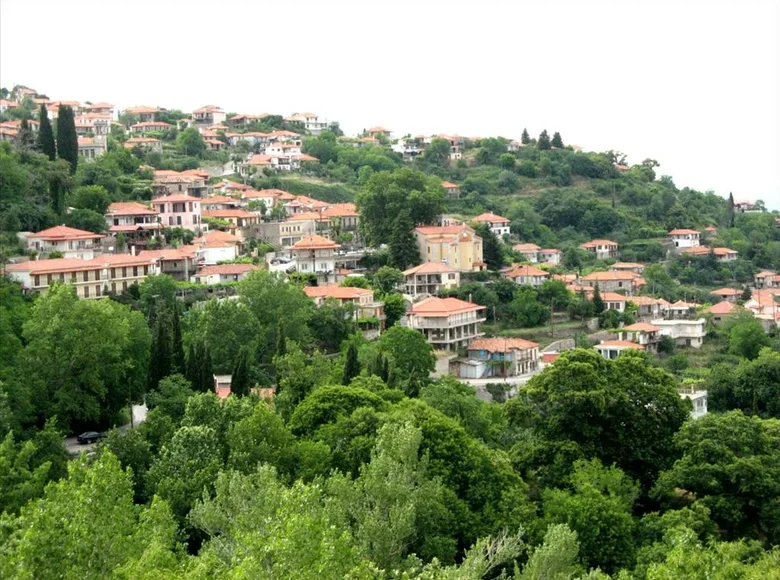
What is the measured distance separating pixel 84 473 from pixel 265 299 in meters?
21.7

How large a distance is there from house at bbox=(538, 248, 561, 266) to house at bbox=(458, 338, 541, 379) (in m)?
22.9

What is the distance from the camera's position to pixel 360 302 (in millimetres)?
49188

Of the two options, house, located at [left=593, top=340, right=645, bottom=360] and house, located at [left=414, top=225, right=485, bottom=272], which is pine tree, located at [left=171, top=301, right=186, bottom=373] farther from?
house, located at [left=414, top=225, right=485, bottom=272]

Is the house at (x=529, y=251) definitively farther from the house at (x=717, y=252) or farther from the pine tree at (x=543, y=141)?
the pine tree at (x=543, y=141)

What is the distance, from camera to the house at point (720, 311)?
197 ft

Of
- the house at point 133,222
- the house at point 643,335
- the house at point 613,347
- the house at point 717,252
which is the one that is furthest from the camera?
the house at point 717,252

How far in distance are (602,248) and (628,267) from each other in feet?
19.7

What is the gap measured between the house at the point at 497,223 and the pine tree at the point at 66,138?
26713 mm

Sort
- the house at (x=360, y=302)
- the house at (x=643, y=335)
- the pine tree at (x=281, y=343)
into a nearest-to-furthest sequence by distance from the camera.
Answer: the pine tree at (x=281, y=343), the house at (x=360, y=302), the house at (x=643, y=335)

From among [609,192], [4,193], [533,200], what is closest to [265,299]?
[4,193]

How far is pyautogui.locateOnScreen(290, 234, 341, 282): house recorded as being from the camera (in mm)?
54312

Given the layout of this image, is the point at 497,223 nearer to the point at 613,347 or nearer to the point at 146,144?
the point at 613,347

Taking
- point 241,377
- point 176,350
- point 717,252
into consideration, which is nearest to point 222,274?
point 176,350

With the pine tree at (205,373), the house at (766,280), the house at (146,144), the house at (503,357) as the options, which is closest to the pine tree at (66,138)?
the house at (146,144)
